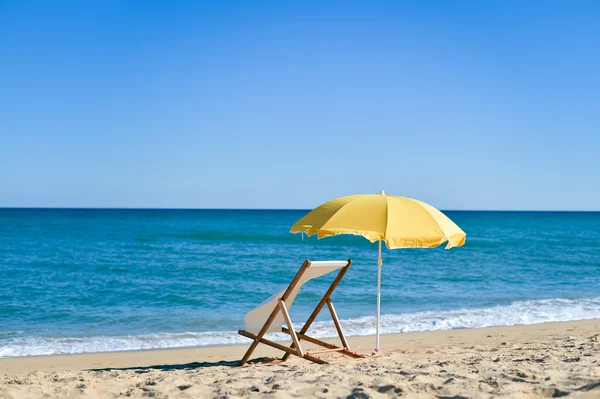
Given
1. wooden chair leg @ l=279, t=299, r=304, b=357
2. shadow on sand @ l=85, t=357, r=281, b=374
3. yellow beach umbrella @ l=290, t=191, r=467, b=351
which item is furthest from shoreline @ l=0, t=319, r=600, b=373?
yellow beach umbrella @ l=290, t=191, r=467, b=351

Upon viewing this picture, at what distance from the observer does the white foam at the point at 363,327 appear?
8.84 meters

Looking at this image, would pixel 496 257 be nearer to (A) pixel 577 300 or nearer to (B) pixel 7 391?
(A) pixel 577 300

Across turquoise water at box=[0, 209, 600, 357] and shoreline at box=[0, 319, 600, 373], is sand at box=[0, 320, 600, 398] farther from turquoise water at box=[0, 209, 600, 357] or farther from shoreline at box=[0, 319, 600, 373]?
turquoise water at box=[0, 209, 600, 357]

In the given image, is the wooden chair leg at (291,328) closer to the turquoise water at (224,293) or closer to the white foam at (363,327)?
the white foam at (363,327)

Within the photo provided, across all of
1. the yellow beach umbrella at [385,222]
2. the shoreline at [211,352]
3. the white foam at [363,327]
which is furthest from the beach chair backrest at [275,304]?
the white foam at [363,327]

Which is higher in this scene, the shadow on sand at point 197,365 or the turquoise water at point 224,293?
the shadow on sand at point 197,365

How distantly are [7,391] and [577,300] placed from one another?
12.7 m

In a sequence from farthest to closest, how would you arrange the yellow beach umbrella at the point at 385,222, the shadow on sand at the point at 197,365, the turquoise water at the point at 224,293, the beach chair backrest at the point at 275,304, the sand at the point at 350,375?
the turquoise water at the point at 224,293, the shadow on sand at the point at 197,365, the beach chair backrest at the point at 275,304, the yellow beach umbrella at the point at 385,222, the sand at the point at 350,375

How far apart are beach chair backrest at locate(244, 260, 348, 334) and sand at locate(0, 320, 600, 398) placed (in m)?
0.43

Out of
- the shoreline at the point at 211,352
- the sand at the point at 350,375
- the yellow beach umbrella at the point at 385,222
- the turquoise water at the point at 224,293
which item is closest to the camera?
the sand at the point at 350,375

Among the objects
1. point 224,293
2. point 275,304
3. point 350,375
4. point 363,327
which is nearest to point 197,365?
point 275,304

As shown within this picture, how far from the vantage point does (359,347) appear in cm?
820

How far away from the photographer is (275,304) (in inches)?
256

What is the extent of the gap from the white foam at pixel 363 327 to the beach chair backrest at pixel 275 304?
2.58 metres
